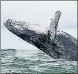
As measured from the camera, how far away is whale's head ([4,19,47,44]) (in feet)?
27.4

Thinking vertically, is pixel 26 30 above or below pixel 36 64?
above

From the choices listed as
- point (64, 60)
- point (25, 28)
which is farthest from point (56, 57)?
point (25, 28)

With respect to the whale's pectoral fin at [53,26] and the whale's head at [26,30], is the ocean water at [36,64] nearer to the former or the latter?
the whale's head at [26,30]

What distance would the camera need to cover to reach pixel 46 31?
8203 mm

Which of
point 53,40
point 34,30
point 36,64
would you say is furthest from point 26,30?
point 36,64

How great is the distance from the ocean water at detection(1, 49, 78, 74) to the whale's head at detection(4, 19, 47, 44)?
540 mm

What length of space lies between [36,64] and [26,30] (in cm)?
128

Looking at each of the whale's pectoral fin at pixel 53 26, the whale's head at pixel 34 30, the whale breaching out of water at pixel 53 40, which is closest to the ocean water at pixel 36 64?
the whale breaching out of water at pixel 53 40

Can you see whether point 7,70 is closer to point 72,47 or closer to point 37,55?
point 37,55

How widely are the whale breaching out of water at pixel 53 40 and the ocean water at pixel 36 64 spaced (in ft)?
0.98

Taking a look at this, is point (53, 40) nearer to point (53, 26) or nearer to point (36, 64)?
point (53, 26)

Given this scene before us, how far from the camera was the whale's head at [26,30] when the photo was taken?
27.4 ft

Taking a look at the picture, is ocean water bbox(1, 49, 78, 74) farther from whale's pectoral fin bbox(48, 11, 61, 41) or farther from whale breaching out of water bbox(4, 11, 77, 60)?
whale's pectoral fin bbox(48, 11, 61, 41)

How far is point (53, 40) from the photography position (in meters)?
8.10
